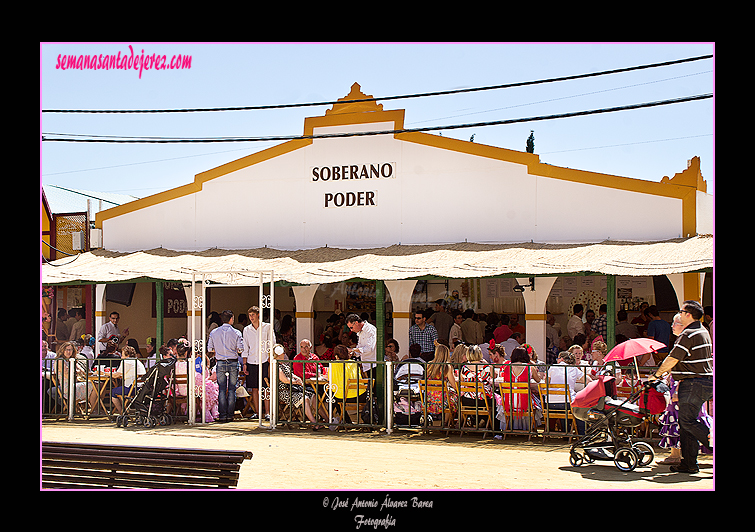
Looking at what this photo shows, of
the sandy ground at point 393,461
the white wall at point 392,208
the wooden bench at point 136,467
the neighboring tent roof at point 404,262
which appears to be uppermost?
the white wall at point 392,208

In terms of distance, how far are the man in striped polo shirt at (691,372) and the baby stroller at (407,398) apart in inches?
161

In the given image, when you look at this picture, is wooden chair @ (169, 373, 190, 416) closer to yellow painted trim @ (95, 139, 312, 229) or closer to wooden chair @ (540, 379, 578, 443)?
wooden chair @ (540, 379, 578, 443)

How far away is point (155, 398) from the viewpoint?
12.3m

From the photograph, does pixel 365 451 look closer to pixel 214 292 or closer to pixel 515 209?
pixel 515 209

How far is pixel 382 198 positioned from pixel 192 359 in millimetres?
5561

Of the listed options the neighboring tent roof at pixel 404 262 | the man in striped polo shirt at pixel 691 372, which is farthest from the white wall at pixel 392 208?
the man in striped polo shirt at pixel 691 372

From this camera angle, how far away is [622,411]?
29.0ft

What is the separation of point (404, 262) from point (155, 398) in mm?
4650

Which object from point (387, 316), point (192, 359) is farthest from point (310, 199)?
→ point (192, 359)

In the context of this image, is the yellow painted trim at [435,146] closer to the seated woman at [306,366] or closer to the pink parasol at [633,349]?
the seated woman at [306,366]

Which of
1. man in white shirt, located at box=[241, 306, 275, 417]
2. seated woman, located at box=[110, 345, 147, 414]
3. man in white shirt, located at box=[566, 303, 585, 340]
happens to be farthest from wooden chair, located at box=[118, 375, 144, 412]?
man in white shirt, located at box=[566, 303, 585, 340]

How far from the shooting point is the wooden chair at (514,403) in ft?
35.5

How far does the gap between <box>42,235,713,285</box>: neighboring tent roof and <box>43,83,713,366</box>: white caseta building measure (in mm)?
53

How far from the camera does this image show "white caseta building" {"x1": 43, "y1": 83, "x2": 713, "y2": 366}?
→ 45.0 feet
